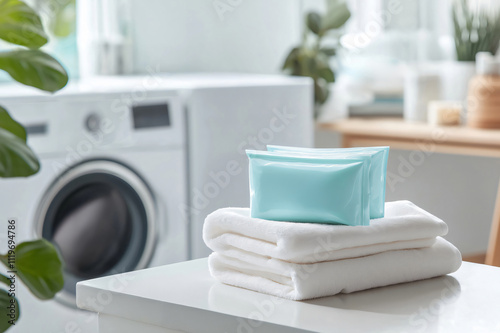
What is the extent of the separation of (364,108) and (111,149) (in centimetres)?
118

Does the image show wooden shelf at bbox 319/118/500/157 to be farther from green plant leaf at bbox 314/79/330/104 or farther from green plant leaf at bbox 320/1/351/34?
green plant leaf at bbox 320/1/351/34

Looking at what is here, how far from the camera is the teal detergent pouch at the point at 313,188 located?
76 cm

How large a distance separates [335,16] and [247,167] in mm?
779

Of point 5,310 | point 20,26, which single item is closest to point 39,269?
point 5,310

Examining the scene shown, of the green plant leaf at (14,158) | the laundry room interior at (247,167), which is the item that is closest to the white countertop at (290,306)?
the laundry room interior at (247,167)

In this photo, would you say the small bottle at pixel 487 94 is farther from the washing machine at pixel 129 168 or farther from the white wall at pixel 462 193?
the washing machine at pixel 129 168

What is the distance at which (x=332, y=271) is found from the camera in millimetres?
751

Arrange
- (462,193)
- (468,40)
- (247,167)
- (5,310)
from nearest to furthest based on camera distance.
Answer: (5,310)
(247,167)
(468,40)
(462,193)

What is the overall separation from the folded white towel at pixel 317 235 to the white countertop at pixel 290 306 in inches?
1.7

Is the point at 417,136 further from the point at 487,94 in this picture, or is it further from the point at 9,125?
the point at 9,125

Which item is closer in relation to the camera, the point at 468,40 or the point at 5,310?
the point at 5,310

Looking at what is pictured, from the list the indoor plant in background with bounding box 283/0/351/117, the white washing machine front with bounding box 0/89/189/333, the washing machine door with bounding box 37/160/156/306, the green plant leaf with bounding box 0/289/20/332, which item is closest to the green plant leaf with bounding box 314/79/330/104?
the indoor plant in background with bounding box 283/0/351/117

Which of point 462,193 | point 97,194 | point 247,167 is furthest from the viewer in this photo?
point 462,193

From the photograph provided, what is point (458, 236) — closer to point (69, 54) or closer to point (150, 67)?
point (150, 67)
